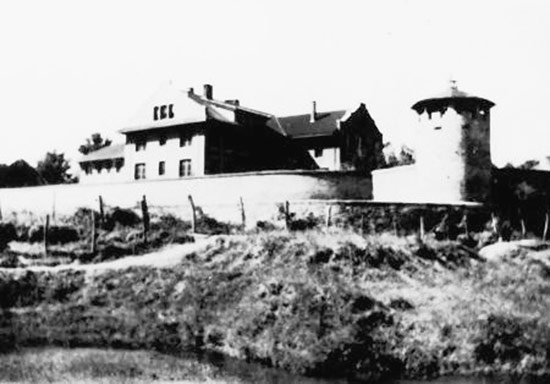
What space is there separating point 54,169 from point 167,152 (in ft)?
86.9

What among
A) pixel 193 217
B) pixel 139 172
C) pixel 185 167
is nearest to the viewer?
pixel 193 217

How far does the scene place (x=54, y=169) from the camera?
6931 cm

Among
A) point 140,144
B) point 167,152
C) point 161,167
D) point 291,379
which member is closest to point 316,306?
point 291,379

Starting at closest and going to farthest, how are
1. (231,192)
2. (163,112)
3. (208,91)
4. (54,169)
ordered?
(231,192) → (163,112) → (208,91) → (54,169)

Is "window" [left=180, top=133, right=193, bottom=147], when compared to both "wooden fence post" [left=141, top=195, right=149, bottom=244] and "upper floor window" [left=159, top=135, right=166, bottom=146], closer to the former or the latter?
"upper floor window" [left=159, top=135, right=166, bottom=146]

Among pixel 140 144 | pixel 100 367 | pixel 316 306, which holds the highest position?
pixel 140 144

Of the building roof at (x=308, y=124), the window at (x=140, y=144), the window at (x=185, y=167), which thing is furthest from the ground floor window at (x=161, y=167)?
the building roof at (x=308, y=124)

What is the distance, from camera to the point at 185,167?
150ft

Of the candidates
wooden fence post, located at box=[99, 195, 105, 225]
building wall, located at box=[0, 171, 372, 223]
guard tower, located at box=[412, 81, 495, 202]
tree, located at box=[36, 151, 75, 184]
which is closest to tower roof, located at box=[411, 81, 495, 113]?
guard tower, located at box=[412, 81, 495, 202]

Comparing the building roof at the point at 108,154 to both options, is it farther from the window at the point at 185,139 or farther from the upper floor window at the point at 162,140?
the window at the point at 185,139

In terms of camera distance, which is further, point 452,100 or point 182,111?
point 182,111

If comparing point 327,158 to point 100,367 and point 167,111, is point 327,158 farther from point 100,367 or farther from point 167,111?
point 100,367

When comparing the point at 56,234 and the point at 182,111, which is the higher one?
the point at 182,111

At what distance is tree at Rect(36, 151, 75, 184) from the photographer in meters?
67.8
